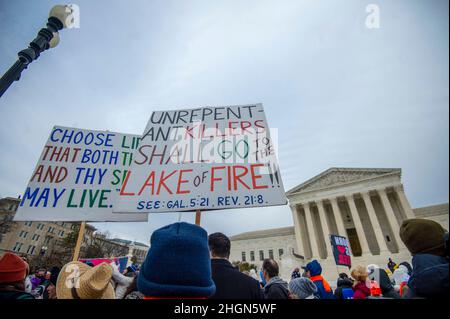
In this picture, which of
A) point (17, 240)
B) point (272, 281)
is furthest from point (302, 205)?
point (17, 240)

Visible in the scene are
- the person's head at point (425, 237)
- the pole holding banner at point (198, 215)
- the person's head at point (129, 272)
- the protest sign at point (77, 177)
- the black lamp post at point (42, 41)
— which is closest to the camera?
the person's head at point (425, 237)

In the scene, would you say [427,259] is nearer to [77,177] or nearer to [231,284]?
[231,284]

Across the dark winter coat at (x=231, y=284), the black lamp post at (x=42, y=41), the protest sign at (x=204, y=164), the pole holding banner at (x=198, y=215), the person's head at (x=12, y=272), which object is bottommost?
the dark winter coat at (x=231, y=284)

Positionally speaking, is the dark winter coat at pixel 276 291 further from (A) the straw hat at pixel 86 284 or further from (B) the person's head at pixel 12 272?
(B) the person's head at pixel 12 272

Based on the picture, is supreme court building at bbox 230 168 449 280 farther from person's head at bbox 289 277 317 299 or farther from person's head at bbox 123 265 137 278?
person's head at bbox 123 265 137 278

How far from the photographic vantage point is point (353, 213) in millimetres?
33312

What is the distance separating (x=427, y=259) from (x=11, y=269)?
138 inches

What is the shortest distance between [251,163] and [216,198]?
0.67m

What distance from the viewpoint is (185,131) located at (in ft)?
10.6

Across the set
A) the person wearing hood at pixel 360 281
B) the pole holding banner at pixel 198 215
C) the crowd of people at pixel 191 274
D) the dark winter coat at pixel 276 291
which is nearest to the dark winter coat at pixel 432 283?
the crowd of people at pixel 191 274

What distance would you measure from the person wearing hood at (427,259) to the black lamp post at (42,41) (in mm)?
5634

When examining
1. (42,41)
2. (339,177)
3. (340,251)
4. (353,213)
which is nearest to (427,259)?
Result: (42,41)

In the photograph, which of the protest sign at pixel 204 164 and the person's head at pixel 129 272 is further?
the person's head at pixel 129 272

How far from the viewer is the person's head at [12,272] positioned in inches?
70.5
